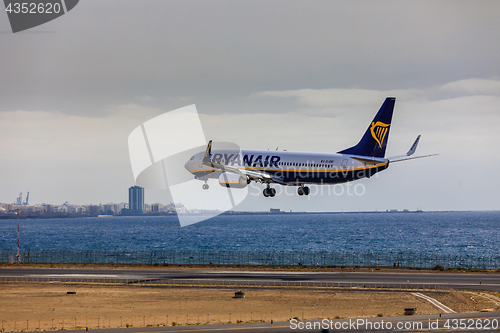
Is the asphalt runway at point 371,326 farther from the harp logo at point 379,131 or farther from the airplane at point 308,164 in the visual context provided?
the harp logo at point 379,131

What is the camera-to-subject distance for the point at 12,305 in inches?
2500

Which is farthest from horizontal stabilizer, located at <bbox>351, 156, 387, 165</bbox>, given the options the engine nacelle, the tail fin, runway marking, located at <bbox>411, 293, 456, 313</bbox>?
runway marking, located at <bbox>411, 293, 456, 313</bbox>

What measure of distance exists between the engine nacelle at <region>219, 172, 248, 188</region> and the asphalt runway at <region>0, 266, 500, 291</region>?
16836 mm

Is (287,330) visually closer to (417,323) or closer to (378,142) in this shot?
(417,323)

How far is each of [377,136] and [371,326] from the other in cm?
3485

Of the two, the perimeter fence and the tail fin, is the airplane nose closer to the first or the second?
the tail fin

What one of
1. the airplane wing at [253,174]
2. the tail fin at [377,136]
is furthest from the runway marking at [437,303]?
the airplane wing at [253,174]

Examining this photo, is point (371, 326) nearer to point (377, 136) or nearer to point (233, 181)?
point (233, 181)

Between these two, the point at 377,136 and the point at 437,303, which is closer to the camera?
the point at 437,303

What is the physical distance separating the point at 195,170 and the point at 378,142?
2647 cm

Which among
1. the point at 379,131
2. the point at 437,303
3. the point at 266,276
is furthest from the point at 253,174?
the point at 437,303

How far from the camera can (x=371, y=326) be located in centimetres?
4678

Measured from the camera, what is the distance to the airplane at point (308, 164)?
72188 mm

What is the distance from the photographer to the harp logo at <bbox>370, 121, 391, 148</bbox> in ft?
250
